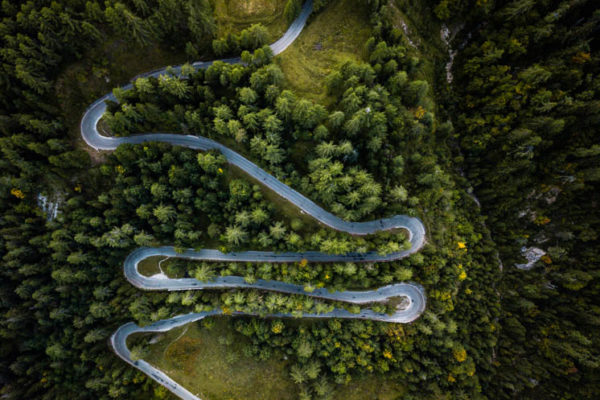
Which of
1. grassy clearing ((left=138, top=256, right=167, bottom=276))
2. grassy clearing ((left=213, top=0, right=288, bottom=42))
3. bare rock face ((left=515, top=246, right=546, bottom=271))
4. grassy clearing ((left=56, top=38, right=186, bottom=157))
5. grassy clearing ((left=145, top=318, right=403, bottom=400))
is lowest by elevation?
grassy clearing ((left=145, top=318, right=403, bottom=400))

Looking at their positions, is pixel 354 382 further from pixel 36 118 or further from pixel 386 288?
pixel 36 118

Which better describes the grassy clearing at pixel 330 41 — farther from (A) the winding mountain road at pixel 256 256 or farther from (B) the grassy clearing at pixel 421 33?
(B) the grassy clearing at pixel 421 33

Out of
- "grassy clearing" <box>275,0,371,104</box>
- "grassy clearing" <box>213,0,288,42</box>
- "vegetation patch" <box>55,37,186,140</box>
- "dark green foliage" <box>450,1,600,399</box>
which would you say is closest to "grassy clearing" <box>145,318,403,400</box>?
"dark green foliage" <box>450,1,600,399</box>

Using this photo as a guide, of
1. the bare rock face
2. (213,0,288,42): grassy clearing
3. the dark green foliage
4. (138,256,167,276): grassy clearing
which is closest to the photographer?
(213,0,288,42): grassy clearing

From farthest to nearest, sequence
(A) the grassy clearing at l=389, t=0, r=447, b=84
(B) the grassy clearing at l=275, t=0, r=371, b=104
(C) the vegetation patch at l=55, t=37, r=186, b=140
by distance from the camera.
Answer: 1. (A) the grassy clearing at l=389, t=0, r=447, b=84
2. (B) the grassy clearing at l=275, t=0, r=371, b=104
3. (C) the vegetation patch at l=55, t=37, r=186, b=140

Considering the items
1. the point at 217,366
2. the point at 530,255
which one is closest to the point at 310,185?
the point at 217,366

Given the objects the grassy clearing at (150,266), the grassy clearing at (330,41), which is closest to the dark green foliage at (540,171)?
the grassy clearing at (330,41)

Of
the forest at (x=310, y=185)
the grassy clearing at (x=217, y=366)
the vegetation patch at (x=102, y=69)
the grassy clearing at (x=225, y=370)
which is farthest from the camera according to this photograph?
the grassy clearing at (x=217, y=366)

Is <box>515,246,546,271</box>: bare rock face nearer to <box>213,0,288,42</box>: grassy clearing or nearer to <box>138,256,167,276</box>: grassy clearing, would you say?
<box>213,0,288,42</box>: grassy clearing

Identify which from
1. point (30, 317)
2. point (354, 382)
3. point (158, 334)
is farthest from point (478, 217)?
point (30, 317)
